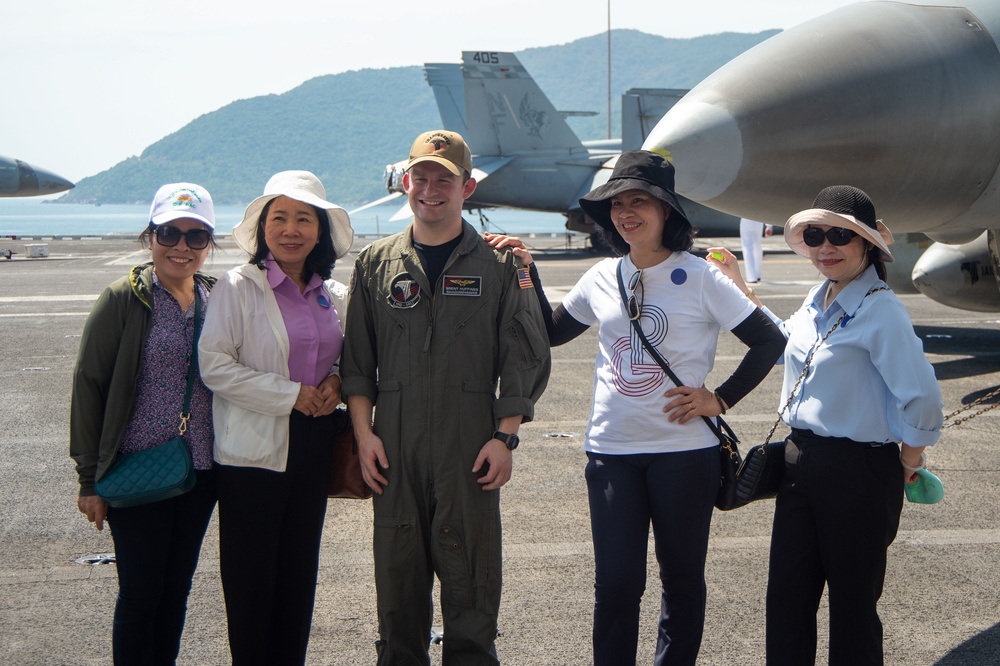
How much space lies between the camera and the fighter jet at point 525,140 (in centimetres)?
2569

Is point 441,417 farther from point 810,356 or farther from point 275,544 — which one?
point 810,356

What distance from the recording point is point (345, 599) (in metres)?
4.06

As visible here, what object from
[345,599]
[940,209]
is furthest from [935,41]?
[345,599]

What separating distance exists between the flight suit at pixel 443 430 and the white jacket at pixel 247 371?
0.76ft

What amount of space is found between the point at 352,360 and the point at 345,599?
1.41m

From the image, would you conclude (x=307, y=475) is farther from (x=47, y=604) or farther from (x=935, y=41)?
(x=935, y=41)

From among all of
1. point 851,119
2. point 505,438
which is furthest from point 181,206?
point 851,119

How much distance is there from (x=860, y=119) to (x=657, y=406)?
1.50 m

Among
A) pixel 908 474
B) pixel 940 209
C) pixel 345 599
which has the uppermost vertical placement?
pixel 940 209

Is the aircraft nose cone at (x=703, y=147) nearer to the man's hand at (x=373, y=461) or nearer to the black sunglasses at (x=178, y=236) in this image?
the man's hand at (x=373, y=461)

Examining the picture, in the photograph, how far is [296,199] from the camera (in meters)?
3.04

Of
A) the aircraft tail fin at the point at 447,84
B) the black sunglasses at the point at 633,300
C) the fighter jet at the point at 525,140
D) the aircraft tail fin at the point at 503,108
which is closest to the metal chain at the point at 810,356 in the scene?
the black sunglasses at the point at 633,300

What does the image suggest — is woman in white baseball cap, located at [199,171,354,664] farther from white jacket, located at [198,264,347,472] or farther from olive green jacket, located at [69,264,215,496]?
olive green jacket, located at [69,264,215,496]

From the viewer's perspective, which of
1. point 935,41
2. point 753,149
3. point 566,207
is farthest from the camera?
point 566,207
